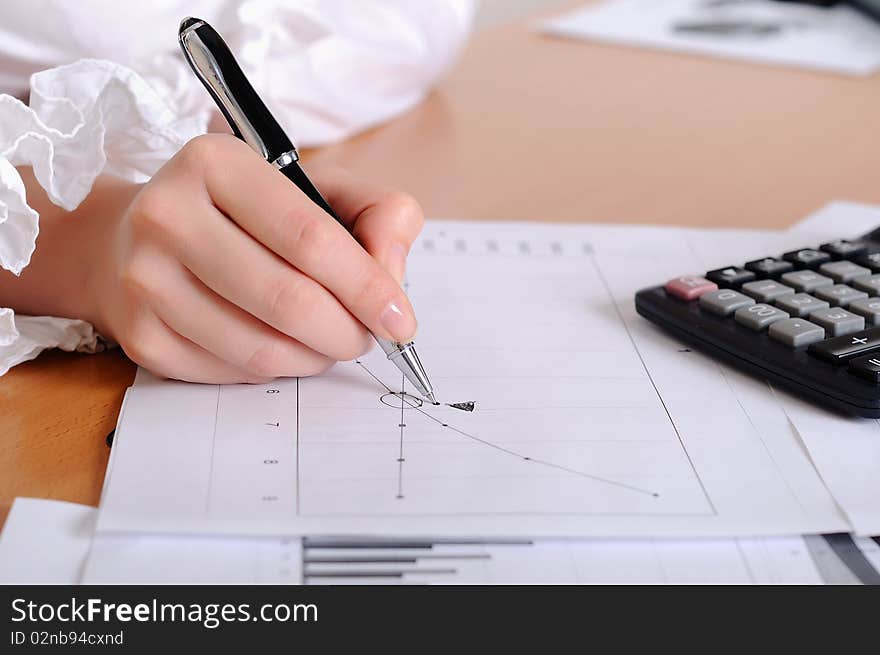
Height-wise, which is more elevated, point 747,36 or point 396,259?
point 396,259

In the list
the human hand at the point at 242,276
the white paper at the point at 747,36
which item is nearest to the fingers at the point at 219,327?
the human hand at the point at 242,276

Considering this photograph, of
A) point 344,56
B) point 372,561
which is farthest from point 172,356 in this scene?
point 344,56

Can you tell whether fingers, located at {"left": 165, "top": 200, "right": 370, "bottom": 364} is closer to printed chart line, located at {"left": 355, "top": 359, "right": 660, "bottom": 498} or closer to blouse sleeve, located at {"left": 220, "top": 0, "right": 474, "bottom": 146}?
printed chart line, located at {"left": 355, "top": 359, "right": 660, "bottom": 498}

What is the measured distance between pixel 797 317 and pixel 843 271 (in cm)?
5

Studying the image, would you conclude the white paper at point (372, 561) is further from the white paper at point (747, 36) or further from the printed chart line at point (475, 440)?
the white paper at point (747, 36)

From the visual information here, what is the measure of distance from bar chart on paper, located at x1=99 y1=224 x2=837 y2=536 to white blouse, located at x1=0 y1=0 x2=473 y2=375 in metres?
0.08

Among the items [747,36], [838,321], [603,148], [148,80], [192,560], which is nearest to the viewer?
[192,560]

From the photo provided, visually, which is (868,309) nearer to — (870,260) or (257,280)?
(870,260)

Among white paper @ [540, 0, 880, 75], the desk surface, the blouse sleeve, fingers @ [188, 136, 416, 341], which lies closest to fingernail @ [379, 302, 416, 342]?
fingers @ [188, 136, 416, 341]

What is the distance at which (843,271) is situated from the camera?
443 mm

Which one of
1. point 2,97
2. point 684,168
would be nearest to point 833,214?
point 684,168

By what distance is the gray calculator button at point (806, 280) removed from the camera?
431 mm

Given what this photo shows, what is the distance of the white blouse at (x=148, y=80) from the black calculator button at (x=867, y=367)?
278 mm

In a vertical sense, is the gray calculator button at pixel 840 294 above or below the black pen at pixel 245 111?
below
